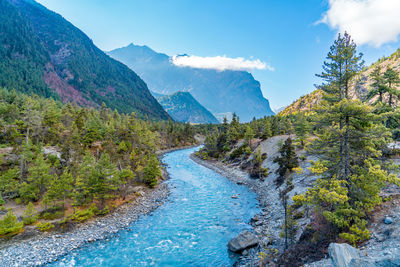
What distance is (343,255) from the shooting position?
11734mm

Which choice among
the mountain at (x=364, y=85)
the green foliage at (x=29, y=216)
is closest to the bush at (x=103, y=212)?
the green foliage at (x=29, y=216)

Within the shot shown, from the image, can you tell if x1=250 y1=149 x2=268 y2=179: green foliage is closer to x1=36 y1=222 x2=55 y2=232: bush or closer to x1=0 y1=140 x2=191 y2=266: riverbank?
x1=0 y1=140 x2=191 y2=266: riverbank

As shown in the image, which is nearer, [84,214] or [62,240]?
[62,240]

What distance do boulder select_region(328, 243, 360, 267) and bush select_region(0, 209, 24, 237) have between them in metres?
30.6

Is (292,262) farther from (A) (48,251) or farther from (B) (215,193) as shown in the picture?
(B) (215,193)

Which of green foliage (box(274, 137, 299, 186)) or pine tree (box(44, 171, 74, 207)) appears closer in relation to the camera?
pine tree (box(44, 171, 74, 207))

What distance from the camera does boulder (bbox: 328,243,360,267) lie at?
11.5m

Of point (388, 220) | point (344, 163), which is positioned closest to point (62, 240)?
point (344, 163)

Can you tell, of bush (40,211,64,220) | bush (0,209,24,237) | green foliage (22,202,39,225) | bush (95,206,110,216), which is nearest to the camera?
bush (0,209,24,237)

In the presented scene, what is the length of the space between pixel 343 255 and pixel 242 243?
37.2 ft

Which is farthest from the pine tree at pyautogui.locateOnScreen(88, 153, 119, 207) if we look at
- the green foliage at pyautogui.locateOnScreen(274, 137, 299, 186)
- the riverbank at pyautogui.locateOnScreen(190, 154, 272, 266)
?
the green foliage at pyautogui.locateOnScreen(274, 137, 299, 186)

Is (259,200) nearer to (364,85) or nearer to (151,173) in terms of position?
(151,173)

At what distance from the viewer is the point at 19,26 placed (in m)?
195

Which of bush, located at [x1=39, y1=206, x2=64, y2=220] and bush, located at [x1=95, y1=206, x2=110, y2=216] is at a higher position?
bush, located at [x1=95, y1=206, x2=110, y2=216]
